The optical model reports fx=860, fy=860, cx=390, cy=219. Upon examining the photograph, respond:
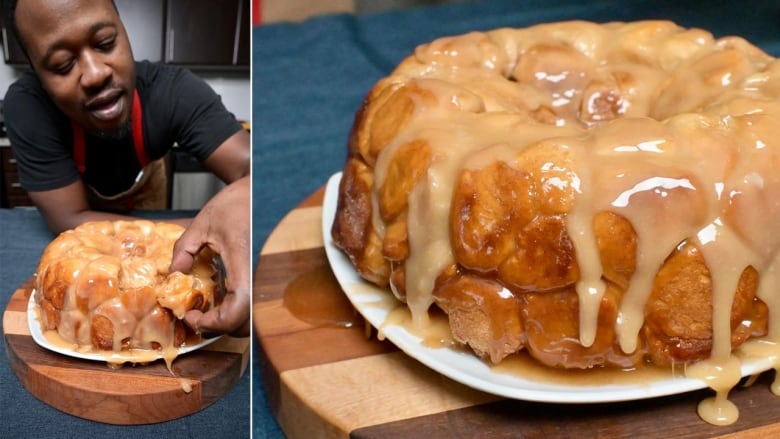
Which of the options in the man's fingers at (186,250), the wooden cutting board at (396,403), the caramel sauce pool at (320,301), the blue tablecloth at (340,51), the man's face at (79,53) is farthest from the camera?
the blue tablecloth at (340,51)

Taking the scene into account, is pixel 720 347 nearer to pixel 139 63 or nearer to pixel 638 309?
pixel 638 309

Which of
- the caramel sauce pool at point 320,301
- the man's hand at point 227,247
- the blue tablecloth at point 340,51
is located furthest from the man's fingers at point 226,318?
the blue tablecloth at point 340,51

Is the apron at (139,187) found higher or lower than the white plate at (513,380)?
higher

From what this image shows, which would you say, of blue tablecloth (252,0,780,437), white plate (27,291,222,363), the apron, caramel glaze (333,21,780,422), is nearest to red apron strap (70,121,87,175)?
the apron

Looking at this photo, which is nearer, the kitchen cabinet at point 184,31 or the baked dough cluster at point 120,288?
the kitchen cabinet at point 184,31

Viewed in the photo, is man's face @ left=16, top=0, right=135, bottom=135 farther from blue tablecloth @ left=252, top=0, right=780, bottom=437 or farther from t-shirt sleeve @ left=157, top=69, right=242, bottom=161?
blue tablecloth @ left=252, top=0, right=780, bottom=437

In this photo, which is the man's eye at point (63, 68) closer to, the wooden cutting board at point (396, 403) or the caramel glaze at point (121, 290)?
the caramel glaze at point (121, 290)
